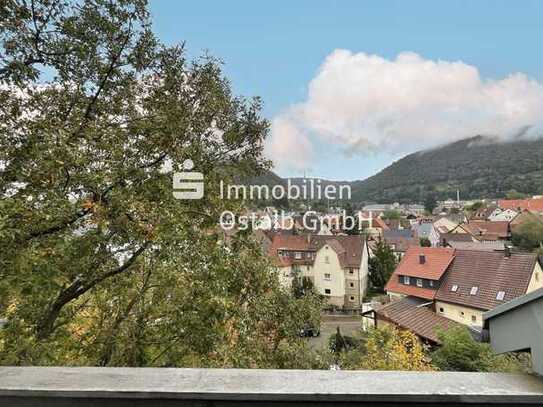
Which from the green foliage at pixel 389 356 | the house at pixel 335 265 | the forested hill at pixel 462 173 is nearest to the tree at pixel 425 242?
the house at pixel 335 265

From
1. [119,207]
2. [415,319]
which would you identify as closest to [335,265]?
[415,319]

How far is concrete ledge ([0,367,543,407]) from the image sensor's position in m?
0.85

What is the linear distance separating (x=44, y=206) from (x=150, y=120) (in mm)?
1814

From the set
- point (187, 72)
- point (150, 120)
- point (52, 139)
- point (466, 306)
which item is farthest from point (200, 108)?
point (466, 306)

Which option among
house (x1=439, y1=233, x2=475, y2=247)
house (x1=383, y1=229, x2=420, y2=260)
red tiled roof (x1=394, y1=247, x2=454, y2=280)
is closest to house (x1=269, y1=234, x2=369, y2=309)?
red tiled roof (x1=394, y1=247, x2=454, y2=280)

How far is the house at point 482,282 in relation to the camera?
15.0 meters

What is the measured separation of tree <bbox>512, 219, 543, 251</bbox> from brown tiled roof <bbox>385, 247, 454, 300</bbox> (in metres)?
22.2

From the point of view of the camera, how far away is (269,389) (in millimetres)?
864

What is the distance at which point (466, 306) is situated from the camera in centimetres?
1577

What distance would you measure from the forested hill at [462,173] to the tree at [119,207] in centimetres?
6690

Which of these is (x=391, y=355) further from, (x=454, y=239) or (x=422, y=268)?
(x=454, y=239)

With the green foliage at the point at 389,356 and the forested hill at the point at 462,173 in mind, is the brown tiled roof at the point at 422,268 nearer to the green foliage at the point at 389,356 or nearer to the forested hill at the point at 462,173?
the green foliage at the point at 389,356

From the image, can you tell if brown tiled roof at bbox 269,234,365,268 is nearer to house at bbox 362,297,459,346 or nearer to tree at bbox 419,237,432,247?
house at bbox 362,297,459,346

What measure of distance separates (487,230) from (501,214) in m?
13.1
